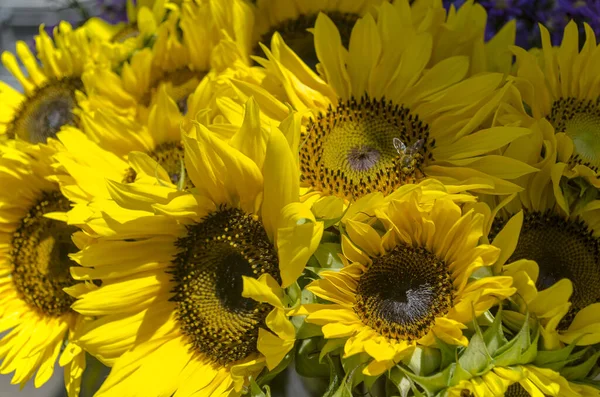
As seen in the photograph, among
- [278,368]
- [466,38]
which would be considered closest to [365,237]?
[278,368]

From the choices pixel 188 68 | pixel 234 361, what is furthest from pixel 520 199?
pixel 188 68

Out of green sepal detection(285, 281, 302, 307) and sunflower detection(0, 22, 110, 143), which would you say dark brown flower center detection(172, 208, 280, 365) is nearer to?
green sepal detection(285, 281, 302, 307)

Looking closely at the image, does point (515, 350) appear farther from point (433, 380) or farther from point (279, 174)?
point (279, 174)

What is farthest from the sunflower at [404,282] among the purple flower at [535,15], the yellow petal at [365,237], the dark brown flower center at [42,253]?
the purple flower at [535,15]

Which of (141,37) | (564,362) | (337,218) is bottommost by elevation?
(564,362)

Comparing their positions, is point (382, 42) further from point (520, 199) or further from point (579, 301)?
point (579, 301)

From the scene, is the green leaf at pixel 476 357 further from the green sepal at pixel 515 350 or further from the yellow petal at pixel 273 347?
the yellow petal at pixel 273 347
